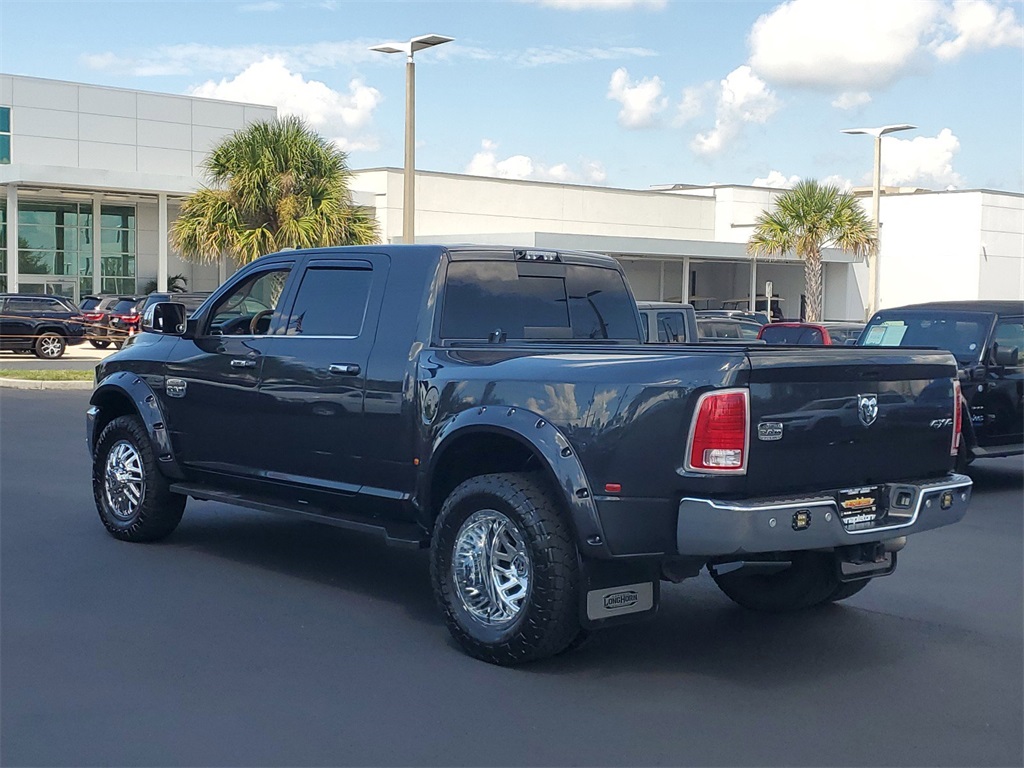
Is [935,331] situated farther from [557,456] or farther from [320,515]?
[557,456]

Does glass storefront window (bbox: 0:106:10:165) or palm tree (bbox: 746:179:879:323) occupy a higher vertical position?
glass storefront window (bbox: 0:106:10:165)

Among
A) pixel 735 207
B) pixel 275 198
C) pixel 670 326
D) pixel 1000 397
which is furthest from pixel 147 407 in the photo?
pixel 735 207

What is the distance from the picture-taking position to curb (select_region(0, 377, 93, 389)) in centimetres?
2358

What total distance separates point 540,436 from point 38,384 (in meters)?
20.1

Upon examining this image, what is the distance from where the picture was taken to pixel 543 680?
5.77m

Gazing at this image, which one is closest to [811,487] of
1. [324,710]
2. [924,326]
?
[324,710]

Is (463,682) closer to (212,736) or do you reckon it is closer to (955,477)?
(212,736)

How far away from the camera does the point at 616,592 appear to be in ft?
18.9

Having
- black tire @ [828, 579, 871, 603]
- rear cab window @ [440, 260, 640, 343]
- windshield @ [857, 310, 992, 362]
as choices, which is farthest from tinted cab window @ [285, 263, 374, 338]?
windshield @ [857, 310, 992, 362]

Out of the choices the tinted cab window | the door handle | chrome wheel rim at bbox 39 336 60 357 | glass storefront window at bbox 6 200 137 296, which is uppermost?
glass storefront window at bbox 6 200 137 296

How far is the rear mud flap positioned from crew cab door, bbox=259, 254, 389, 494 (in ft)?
5.89

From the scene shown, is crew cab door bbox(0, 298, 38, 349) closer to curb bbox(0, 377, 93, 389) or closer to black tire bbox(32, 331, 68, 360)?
black tire bbox(32, 331, 68, 360)

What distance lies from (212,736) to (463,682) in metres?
1.26

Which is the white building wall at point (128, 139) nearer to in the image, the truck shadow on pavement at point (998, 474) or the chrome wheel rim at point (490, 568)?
the truck shadow on pavement at point (998, 474)
